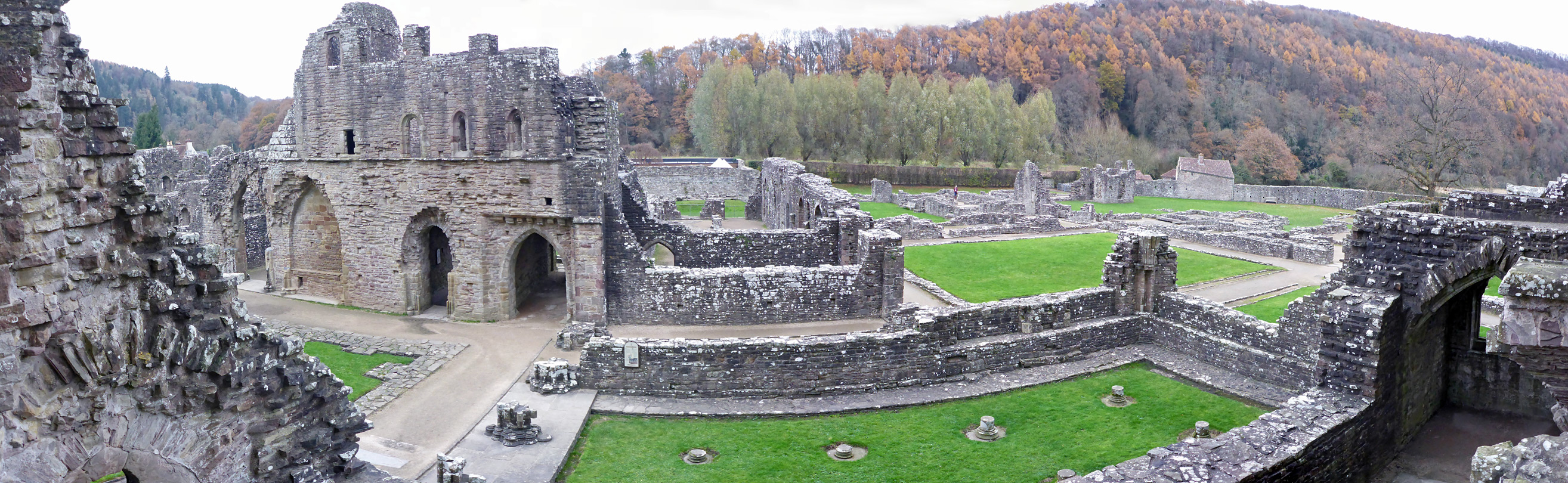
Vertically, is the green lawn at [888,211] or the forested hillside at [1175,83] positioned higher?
the forested hillside at [1175,83]

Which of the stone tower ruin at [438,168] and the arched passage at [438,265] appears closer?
the stone tower ruin at [438,168]

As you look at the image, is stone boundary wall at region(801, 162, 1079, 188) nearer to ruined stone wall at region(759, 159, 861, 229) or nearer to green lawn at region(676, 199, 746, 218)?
green lawn at region(676, 199, 746, 218)

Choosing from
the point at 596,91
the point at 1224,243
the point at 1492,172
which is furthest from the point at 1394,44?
the point at 596,91

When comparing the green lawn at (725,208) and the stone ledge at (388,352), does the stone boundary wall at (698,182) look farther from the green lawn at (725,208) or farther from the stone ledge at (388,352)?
the stone ledge at (388,352)

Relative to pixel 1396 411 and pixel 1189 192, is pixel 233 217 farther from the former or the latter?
pixel 1189 192

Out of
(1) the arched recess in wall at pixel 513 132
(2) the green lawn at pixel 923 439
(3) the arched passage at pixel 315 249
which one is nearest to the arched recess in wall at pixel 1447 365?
(2) the green lawn at pixel 923 439

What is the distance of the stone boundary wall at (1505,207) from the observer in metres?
10.0

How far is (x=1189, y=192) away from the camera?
5859cm

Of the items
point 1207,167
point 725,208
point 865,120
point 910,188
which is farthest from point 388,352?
point 1207,167

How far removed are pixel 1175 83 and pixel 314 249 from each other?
90851mm

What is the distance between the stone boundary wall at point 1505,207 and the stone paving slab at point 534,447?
38.3 ft

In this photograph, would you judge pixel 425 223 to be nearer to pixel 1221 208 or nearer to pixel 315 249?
pixel 315 249

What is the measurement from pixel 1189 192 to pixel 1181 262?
115ft

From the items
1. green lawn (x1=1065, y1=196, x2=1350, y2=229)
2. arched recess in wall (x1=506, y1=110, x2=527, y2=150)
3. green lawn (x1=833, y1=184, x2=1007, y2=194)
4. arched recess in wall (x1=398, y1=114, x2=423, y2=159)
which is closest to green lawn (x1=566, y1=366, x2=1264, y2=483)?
arched recess in wall (x1=506, y1=110, x2=527, y2=150)
